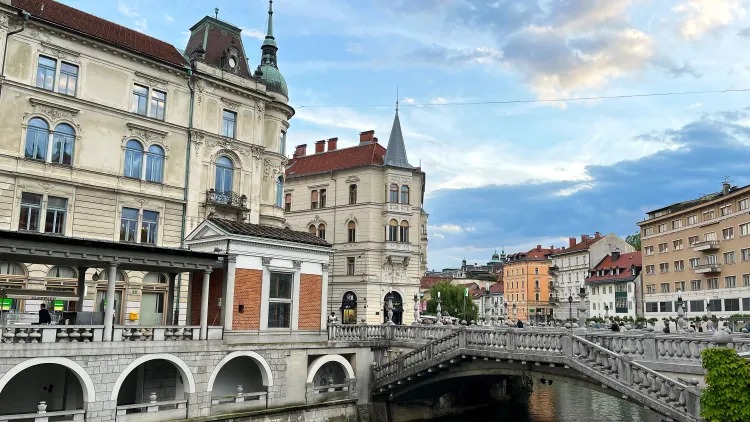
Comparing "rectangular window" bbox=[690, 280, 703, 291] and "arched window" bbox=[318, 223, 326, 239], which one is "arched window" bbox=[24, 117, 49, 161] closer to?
"arched window" bbox=[318, 223, 326, 239]

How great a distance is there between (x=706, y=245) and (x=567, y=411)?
32949 millimetres

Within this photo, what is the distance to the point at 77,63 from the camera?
109ft

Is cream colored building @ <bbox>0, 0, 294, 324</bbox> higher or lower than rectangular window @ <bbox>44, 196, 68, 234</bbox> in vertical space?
higher

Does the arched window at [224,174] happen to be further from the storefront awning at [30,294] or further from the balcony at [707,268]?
the balcony at [707,268]

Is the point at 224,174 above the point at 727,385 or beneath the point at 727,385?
above

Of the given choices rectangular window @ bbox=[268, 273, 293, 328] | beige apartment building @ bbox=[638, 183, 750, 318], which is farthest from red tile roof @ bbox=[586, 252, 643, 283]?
rectangular window @ bbox=[268, 273, 293, 328]

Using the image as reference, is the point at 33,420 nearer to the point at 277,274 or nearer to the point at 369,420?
the point at 277,274

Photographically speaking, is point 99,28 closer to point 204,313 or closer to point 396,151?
point 204,313

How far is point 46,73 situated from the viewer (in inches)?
1268

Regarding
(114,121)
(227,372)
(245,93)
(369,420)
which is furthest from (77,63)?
(369,420)

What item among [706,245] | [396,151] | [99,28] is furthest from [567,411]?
[99,28]

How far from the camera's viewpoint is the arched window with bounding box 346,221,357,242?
6138 cm

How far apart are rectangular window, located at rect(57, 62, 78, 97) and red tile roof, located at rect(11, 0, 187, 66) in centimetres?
200

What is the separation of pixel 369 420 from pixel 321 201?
111ft
